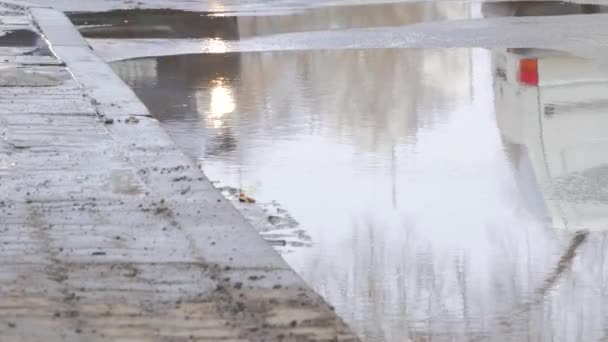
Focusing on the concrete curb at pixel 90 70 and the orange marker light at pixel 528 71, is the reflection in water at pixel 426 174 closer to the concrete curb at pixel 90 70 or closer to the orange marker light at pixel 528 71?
the orange marker light at pixel 528 71

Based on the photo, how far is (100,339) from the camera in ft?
16.2

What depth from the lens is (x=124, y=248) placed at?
20.9 ft

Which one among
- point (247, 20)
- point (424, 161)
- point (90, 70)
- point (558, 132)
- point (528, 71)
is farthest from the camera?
point (247, 20)

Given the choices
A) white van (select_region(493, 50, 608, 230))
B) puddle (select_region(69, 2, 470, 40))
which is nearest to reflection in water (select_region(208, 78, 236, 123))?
white van (select_region(493, 50, 608, 230))

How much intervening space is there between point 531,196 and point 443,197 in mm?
488

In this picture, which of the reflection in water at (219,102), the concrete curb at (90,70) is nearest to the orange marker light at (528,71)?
the reflection in water at (219,102)

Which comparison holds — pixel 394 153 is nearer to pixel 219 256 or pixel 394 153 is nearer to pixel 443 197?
pixel 443 197

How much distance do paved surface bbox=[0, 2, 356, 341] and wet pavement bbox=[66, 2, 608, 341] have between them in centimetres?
41

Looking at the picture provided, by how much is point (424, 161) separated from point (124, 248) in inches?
127

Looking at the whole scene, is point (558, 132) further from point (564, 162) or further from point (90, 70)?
point (90, 70)

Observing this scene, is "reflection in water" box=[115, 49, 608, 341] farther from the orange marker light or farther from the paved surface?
the paved surface

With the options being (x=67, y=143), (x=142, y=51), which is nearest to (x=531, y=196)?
(x=67, y=143)

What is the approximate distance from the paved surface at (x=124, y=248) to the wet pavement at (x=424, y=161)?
16.0 inches

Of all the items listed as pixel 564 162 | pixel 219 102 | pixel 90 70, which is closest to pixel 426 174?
pixel 564 162
